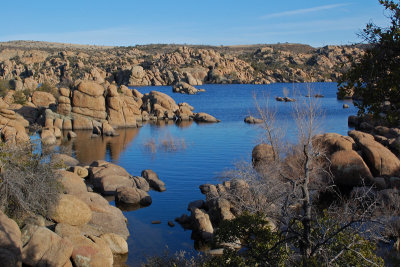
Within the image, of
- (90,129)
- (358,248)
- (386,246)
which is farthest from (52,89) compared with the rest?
(358,248)

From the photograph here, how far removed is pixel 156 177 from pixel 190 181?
2.43 metres

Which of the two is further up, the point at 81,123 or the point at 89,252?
the point at 89,252

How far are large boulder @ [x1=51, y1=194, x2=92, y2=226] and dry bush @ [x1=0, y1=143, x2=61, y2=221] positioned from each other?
1.29 ft

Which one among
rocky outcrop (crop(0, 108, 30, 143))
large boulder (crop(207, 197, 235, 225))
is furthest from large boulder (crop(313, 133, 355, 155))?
rocky outcrop (crop(0, 108, 30, 143))

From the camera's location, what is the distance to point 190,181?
29.2m

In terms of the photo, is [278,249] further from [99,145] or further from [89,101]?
[89,101]

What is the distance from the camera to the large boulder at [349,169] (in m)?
26.4

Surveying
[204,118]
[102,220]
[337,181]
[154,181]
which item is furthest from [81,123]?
[337,181]

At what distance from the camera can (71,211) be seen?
18.1 metres

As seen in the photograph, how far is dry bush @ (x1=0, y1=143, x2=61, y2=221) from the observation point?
16.5 m

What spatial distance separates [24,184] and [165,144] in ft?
88.0

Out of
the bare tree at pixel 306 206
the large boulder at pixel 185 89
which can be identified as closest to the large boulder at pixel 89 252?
the bare tree at pixel 306 206

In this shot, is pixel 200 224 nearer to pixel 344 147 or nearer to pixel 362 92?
pixel 362 92

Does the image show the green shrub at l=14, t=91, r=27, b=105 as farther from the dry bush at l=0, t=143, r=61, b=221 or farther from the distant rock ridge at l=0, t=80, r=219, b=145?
the dry bush at l=0, t=143, r=61, b=221
